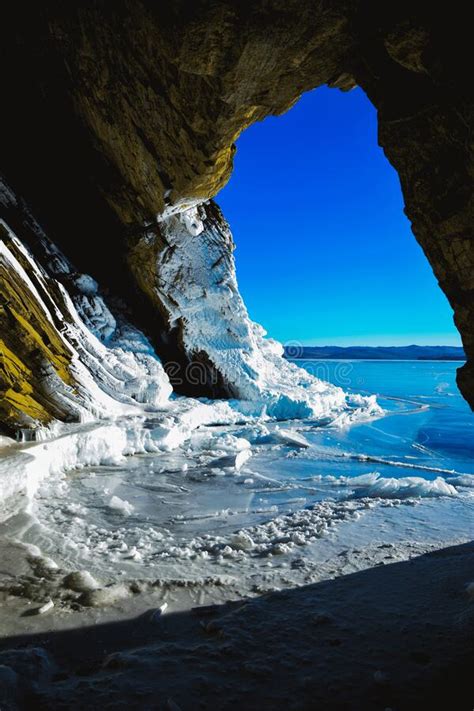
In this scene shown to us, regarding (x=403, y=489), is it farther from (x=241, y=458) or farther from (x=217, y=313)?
(x=217, y=313)

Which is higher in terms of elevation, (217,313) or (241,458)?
(217,313)

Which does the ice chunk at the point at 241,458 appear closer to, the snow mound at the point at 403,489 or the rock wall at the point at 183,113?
the snow mound at the point at 403,489

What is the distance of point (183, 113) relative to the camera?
22.0 feet

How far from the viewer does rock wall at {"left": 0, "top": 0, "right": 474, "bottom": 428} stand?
3230mm

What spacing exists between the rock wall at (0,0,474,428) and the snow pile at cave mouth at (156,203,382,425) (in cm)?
10

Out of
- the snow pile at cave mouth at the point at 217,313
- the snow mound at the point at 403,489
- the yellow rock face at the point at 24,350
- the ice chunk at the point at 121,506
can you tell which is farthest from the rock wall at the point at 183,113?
the ice chunk at the point at 121,506

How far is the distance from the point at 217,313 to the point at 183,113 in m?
8.37

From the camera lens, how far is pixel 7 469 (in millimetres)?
5363

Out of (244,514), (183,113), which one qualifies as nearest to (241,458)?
(244,514)

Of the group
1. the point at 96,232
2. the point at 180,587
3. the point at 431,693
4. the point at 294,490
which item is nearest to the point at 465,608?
the point at 431,693

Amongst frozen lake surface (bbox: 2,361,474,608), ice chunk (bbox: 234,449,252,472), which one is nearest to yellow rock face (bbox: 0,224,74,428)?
frozen lake surface (bbox: 2,361,474,608)

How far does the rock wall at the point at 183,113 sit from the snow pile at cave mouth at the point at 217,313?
0.10 metres

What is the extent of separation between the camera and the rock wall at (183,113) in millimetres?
3230

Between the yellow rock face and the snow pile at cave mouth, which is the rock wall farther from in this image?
the yellow rock face
